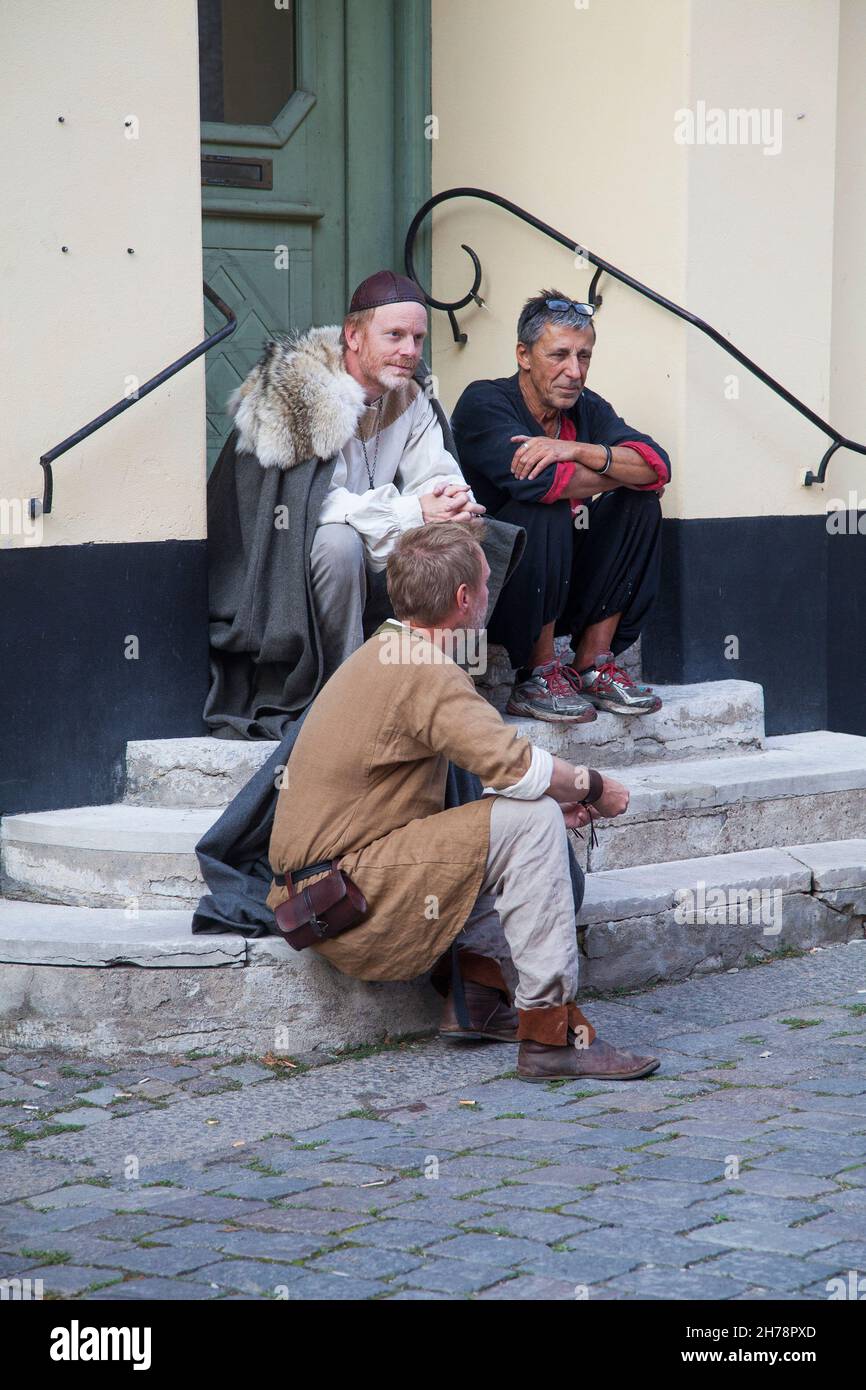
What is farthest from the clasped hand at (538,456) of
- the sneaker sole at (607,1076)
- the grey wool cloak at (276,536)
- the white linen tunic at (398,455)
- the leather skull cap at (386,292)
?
the sneaker sole at (607,1076)

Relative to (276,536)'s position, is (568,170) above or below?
above

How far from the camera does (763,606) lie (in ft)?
19.8

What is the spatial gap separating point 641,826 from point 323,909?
4.79 ft

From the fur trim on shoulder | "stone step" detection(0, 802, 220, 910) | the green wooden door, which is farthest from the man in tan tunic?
the green wooden door

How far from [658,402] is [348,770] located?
2364 mm

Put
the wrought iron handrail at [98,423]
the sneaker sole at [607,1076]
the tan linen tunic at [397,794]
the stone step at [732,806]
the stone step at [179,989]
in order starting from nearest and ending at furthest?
1. the tan linen tunic at [397,794]
2. the sneaker sole at [607,1076]
3. the stone step at [179,989]
4. the wrought iron handrail at [98,423]
5. the stone step at [732,806]

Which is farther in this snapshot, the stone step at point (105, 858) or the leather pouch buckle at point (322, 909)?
the stone step at point (105, 858)

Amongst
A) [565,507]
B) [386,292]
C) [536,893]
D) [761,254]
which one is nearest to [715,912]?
[536,893]

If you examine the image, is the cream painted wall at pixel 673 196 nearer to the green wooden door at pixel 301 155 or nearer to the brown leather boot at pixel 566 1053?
the green wooden door at pixel 301 155

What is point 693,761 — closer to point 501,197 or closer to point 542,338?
point 542,338

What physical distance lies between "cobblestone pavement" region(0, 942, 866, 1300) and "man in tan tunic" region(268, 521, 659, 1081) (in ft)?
0.85

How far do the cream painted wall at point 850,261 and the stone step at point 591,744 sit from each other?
1048 mm

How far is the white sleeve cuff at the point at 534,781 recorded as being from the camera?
3.85 metres

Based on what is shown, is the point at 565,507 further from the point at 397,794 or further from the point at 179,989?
the point at 179,989
